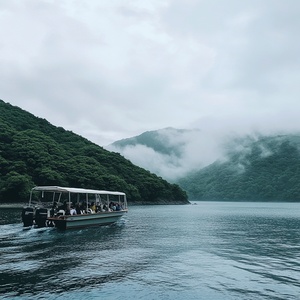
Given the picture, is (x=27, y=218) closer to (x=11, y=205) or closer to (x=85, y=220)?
(x=85, y=220)

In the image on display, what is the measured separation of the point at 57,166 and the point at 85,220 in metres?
81.1

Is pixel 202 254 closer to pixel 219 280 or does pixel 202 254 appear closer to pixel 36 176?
pixel 219 280

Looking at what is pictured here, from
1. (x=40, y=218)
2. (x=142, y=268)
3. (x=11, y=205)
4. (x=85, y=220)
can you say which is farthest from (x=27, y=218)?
(x=11, y=205)

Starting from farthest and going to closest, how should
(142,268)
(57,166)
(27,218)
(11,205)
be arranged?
1. (57,166)
2. (11,205)
3. (27,218)
4. (142,268)

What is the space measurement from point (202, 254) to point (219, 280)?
832 cm

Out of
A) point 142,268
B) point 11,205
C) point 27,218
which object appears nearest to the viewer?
point 142,268

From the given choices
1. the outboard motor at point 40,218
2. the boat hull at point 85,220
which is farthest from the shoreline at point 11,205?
the outboard motor at point 40,218

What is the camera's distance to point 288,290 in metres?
18.1

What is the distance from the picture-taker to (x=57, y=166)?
118875 mm

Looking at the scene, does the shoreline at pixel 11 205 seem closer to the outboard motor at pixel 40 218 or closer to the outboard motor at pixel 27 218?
the outboard motor at pixel 27 218

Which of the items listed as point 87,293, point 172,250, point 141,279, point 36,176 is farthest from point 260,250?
point 36,176

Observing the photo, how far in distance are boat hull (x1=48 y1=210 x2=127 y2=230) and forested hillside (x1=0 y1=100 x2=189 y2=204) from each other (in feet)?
174

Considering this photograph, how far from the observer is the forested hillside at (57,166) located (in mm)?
104062

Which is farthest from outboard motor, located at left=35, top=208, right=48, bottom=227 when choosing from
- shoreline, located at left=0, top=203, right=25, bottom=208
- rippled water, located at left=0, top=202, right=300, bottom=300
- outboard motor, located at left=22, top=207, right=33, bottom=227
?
shoreline, located at left=0, top=203, right=25, bottom=208
